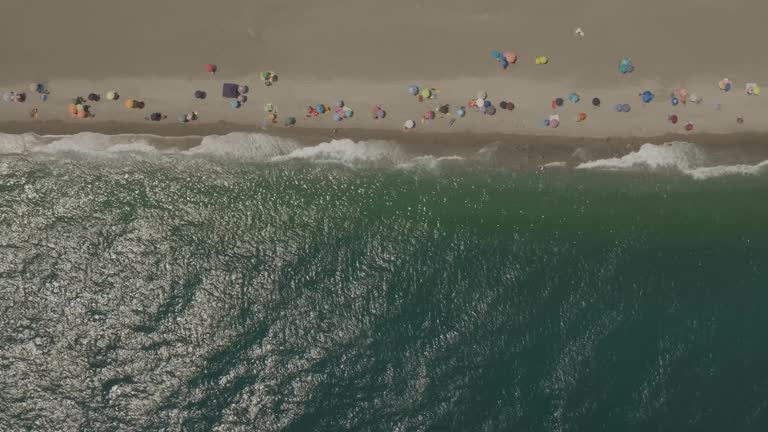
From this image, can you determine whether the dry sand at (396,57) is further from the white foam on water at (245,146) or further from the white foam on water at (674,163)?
the white foam on water at (674,163)

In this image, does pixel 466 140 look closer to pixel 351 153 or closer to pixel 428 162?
pixel 428 162

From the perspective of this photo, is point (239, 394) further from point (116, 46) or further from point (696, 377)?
point (696, 377)

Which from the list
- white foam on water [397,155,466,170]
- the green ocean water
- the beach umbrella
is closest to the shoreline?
white foam on water [397,155,466,170]

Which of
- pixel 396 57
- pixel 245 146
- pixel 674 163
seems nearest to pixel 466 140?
pixel 396 57

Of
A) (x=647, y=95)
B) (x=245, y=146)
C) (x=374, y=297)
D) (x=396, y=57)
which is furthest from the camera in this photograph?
(x=245, y=146)

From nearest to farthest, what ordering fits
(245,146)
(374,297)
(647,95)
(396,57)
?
(374,297)
(647,95)
(396,57)
(245,146)

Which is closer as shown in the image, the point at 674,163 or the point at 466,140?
the point at 674,163

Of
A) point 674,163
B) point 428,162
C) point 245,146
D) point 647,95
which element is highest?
point 647,95
